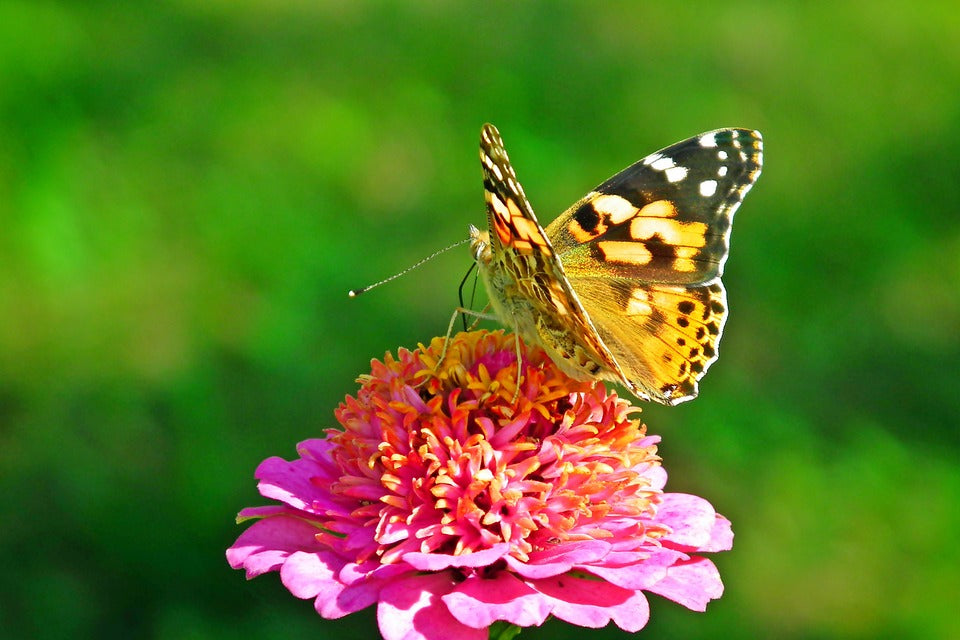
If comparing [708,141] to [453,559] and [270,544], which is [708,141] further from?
[270,544]

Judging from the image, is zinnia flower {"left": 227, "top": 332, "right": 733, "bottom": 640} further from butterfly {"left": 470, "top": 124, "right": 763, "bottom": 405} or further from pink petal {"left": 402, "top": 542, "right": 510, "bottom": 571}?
butterfly {"left": 470, "top": 124, "right": 763, "bottom": 405}

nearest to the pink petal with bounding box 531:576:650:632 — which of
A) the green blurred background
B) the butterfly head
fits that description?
the butterfly head

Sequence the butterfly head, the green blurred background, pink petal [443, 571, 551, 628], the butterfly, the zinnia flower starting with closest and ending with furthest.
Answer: pink petal [443, 571, 551, 628], the zinnia flower, the butterfly, the butterfly head, the green blurred background

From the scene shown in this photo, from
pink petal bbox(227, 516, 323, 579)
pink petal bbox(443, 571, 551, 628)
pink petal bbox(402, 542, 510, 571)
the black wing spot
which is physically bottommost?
pink petal bbox(443, 571, 551, 628)

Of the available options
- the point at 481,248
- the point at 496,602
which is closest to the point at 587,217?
the point at 481,248

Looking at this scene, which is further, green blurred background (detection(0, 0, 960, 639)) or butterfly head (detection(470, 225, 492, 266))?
green blurred background (detection(0, 0, 960, 639))

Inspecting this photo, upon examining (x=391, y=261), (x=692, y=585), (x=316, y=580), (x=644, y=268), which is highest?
(x=391, y=261)
